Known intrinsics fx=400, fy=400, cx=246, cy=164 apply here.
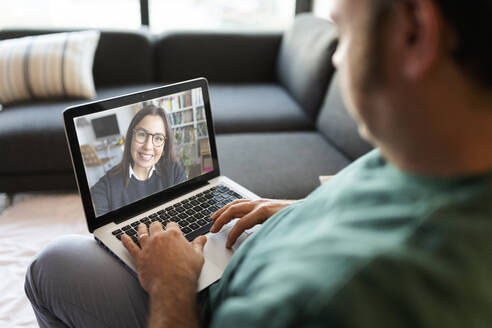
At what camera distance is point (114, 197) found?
939 millimetres

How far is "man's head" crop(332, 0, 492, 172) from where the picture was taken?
398mm

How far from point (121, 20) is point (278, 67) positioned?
1387 mm

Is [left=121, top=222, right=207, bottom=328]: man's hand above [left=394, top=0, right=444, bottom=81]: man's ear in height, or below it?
below

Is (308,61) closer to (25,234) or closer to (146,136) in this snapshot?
(146,136)

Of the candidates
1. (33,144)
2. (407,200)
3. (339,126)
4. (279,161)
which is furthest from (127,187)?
(33,144)

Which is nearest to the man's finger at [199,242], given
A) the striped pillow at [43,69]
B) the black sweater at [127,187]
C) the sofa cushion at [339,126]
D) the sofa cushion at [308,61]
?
the black sweater at [127,187]

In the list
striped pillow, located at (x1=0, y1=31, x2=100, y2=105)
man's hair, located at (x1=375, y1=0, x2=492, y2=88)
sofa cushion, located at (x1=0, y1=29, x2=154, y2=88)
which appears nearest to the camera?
man's hair, located at (x1=375, y1=0, x2=492, y2=88)

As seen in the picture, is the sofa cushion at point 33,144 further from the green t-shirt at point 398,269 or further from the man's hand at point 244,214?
the green t-shirt at point 398,269

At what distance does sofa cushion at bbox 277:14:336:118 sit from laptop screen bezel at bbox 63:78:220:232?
1107mm

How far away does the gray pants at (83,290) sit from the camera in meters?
0.83

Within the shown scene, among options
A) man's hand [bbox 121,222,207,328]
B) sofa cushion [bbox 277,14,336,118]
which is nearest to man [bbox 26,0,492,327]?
man's hand [bbox 121,222,207,328]

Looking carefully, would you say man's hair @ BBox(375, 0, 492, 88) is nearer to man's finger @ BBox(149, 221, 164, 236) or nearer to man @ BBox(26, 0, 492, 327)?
man @ BBox(26, 0, 492, 327)

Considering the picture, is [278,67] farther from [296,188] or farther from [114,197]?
[114,197]

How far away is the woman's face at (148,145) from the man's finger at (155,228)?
16 centimetres
